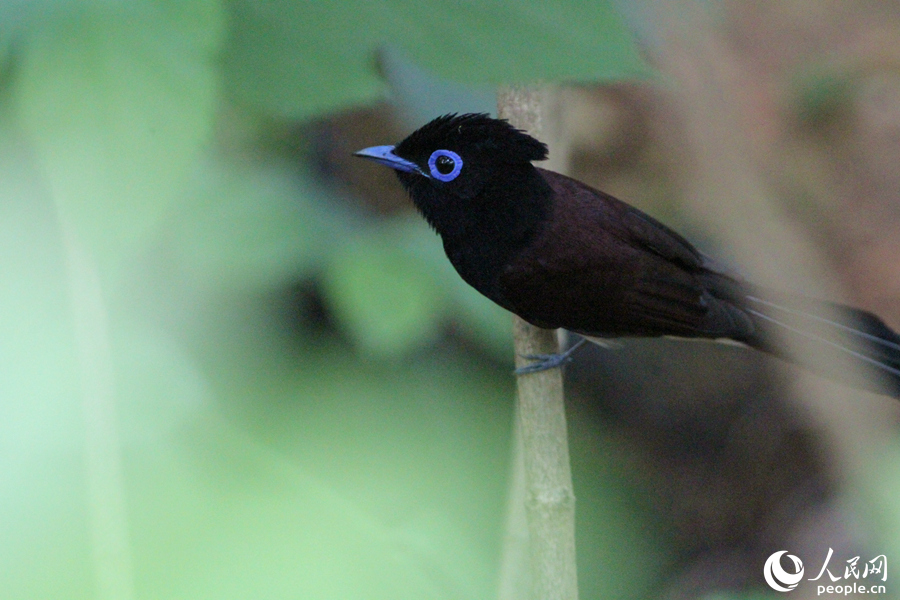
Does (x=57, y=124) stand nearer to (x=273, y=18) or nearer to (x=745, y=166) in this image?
(x=273, y=18)

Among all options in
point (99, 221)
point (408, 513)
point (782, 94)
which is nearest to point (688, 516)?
point (782, 94)

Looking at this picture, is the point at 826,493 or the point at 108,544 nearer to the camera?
the point at 108,544

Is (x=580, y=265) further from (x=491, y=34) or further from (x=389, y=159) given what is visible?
(x=491, y=34)

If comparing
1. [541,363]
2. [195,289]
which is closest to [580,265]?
[541,363]

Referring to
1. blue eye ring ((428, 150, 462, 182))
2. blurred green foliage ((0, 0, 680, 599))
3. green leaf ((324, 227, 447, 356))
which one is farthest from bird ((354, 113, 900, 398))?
blurred green foliage ((0, 0, 680, 599))

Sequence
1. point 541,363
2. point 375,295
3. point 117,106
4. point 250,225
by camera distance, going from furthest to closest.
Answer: point 375,295 < point 541,363 < point 250,225 < point 117,106

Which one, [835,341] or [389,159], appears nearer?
[389,159]
